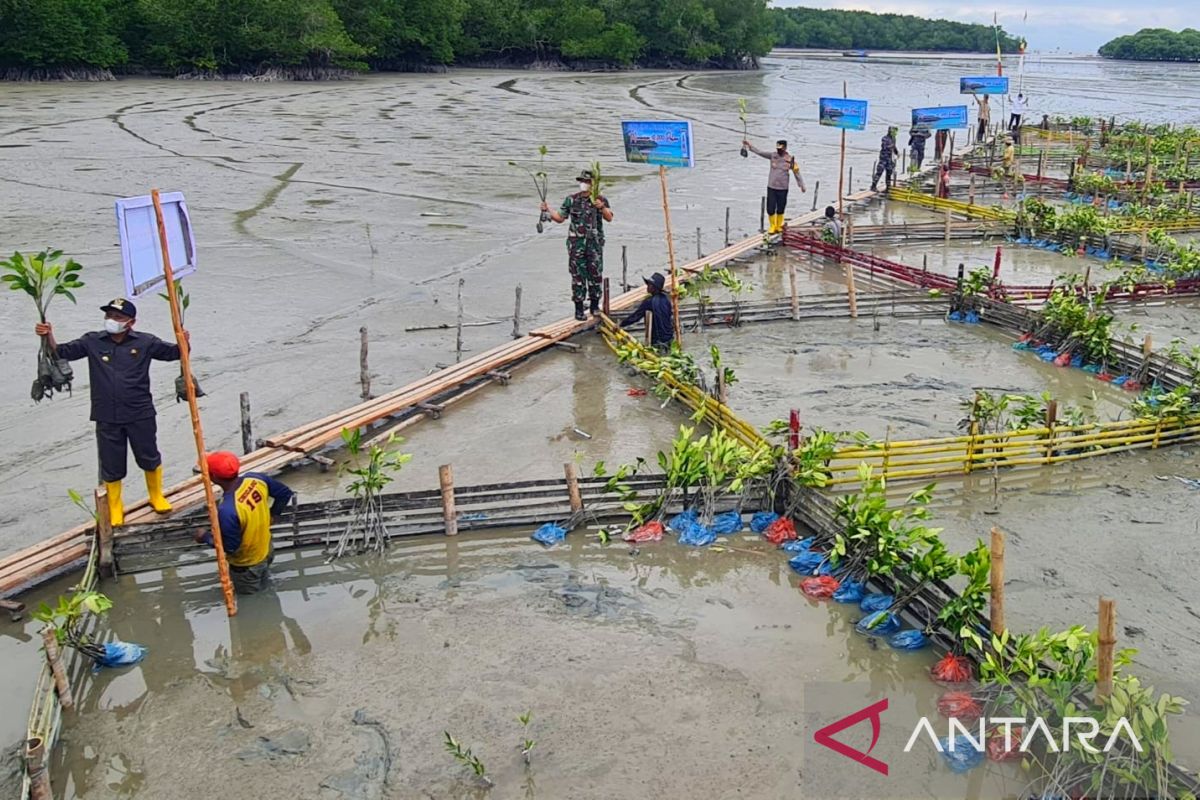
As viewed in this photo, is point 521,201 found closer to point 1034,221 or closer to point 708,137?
point 1034,221

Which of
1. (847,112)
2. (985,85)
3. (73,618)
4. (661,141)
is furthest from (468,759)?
(985,85)

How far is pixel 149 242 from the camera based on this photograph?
17.9 ft

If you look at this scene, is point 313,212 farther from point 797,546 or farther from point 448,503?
point 797,546

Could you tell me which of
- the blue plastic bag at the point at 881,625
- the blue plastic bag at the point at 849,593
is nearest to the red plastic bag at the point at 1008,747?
the blue plastic bag at the point at 881,625

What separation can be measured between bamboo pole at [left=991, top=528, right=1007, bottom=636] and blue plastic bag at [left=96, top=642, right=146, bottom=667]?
463cm

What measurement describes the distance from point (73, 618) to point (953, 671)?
186 inches

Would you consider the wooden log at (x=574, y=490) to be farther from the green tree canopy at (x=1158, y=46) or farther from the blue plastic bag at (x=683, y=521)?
the green tree canopy at (x=1158, y=46)

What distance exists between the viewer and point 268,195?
747 inches

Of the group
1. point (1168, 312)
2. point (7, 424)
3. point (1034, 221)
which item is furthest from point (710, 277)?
point (7, 424)

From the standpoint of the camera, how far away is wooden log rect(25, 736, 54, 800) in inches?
162

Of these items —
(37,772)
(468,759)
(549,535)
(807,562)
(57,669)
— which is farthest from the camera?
(549,535)

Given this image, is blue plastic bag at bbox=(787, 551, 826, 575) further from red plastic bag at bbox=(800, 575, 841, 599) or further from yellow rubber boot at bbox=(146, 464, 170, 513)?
yellow rubber boot at bbox=(146, 464, 170, 513)

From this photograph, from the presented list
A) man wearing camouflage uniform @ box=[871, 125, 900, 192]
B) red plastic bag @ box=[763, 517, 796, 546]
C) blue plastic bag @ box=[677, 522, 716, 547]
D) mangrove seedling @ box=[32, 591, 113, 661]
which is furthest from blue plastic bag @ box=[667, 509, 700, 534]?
man wearing camouflage uniform @ box=[871, 125, 900, 192]

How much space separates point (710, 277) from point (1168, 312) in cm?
593
